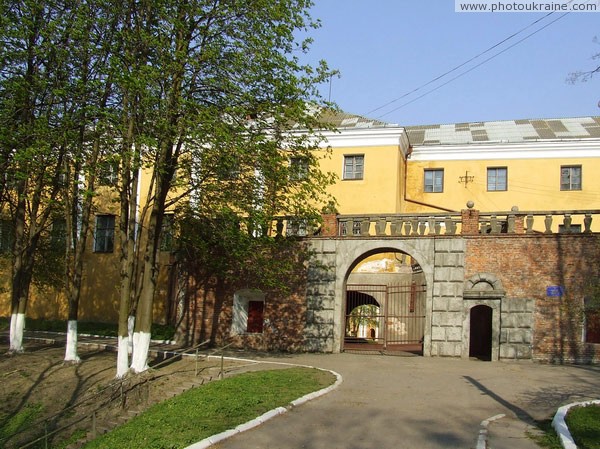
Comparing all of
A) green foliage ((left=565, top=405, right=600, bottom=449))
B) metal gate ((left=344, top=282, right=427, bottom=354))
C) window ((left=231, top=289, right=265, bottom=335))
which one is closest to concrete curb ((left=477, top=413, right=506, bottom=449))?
green foliage ((left=565, top=405, right=600, bottom=449))

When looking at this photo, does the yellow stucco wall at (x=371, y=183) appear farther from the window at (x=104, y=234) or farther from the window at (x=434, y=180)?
the window at (x=104, y=234)

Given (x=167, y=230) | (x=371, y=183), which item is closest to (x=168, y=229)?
(x=167, y=230)

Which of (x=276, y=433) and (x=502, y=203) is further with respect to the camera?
(x=502, y=203)

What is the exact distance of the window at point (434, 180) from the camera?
33.4 meters

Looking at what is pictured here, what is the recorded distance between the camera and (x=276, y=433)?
11.0m

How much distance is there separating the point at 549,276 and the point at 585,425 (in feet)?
34.3

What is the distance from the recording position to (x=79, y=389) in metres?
17.6

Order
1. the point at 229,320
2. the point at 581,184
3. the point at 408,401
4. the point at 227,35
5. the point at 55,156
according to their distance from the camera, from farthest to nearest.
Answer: the point at 581,184 < the point at 229,320 < the point at 55,156 < the point at 227,35 < the point at 408,401

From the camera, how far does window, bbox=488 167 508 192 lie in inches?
1277

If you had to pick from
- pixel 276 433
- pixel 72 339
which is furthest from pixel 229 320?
pixel 276 433

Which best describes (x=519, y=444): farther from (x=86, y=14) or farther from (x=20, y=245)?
(x=20, y=245)

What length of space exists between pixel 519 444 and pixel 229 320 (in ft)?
48.9

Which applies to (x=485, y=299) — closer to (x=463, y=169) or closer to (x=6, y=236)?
(x=463, y=169)

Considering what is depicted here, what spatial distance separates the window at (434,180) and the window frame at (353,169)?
4221mm
